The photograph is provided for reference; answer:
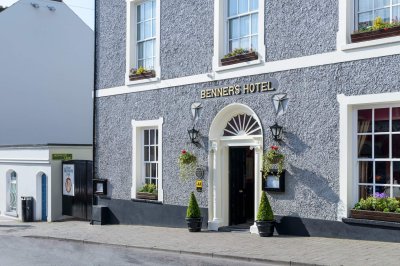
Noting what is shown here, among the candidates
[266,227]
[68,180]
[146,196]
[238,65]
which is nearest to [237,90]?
[238,65]

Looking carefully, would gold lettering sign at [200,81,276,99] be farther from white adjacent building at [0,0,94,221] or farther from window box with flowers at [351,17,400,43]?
white adjacent building at [0,0,94,221]

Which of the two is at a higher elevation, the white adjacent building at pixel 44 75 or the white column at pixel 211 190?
the white adjacent building at pixel 44 75

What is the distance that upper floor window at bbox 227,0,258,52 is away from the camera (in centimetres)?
1425

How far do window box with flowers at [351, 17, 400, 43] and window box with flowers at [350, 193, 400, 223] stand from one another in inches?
126

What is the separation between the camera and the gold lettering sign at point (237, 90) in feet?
45.0

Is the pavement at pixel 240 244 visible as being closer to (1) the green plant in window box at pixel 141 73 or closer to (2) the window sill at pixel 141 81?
(2) the window sill at pixel 141 81

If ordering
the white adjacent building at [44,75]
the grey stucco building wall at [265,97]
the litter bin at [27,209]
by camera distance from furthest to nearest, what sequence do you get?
the white adjacent building at [44,75]
the litter bin at [27,209]
the grey stucco building wall at [265,97]

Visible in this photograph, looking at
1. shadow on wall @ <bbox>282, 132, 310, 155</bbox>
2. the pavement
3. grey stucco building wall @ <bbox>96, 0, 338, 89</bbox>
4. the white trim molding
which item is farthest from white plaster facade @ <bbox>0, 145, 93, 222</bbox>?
shadow on wall @ <bbox>282, 132, 310, 155</bbox>

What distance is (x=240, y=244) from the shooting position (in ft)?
40.5

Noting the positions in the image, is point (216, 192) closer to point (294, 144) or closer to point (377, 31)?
point (294, 144)

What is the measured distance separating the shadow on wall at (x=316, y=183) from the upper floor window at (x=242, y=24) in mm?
3348

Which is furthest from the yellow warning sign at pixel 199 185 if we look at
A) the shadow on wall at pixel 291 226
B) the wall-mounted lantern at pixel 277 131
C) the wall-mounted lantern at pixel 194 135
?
the wall-mounted lantern at pixel 277 131

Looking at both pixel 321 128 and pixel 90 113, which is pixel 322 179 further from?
pixel 90 113

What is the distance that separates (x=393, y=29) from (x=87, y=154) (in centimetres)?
1366
